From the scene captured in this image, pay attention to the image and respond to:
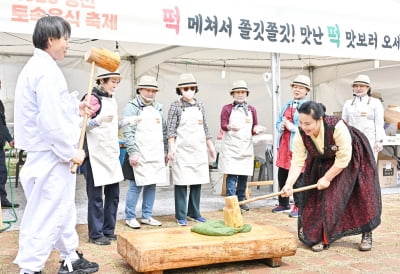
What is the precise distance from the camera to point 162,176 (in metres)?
4.19

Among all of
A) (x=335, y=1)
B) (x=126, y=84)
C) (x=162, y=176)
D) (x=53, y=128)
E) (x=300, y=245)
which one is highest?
(x=335, y=1)

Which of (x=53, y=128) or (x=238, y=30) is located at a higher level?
(x=238, y=30)

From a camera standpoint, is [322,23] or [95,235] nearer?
[95,235]

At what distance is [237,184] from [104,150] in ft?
5.79

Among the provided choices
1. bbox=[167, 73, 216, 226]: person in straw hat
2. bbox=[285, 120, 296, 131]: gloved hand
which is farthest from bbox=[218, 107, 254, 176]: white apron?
bbox=[167, 73, 216, 226]: person in straw hat

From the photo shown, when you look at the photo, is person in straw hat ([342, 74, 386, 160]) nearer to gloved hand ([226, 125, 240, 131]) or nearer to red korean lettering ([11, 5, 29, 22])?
gloved hand ([226, 125, 240, 131])

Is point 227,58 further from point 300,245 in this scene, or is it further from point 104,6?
point 300,245

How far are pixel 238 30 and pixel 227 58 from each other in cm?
318

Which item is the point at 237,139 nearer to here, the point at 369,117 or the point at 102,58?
the point at 369,117

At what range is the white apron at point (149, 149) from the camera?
4109 millimetres

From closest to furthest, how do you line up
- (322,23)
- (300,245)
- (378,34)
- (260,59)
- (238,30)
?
1. (300,245)
2. (238,30)
3. (322,23)
4. (378,34)
5. (260,59)

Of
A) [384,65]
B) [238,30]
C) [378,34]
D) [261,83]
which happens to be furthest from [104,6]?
[384,65]

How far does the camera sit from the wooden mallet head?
2971mm

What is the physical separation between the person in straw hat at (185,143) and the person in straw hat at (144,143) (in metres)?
0.12
